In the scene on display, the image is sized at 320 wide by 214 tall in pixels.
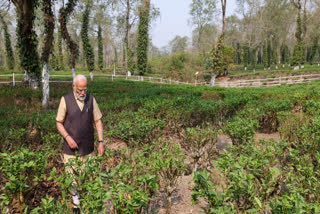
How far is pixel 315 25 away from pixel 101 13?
1450 inches

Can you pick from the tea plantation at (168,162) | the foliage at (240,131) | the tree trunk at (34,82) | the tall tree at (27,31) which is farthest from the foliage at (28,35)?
the foliage at (240,131)

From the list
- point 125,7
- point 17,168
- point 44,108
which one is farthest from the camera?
point 125,7

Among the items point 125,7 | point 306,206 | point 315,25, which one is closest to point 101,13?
point 125,7

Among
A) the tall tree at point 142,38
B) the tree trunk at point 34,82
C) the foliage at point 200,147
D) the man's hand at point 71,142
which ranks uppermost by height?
the tall tree at point 142,38

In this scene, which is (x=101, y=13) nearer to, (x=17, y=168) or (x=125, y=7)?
(x=125, y=7)

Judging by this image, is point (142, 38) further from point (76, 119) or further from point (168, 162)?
point (168, 162)

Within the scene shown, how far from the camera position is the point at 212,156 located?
16.0ft

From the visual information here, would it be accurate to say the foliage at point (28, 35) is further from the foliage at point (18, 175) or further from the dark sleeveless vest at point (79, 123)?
the foliage at point (18, 175)

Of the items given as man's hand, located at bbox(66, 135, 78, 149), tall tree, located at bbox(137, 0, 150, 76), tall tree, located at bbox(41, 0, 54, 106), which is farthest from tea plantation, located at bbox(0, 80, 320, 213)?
tall tree, located at bbox(137, 0, 150, 76)

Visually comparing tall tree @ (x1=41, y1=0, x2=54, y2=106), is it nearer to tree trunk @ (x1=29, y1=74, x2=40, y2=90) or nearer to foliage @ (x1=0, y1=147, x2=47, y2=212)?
tree trunk @ (x1=29, y1=74, x2=40, y2=90)

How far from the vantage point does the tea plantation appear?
2246mm

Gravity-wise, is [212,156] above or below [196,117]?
below

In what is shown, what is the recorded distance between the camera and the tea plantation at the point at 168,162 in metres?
2.25

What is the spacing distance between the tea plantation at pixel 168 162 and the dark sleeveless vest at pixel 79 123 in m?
0.34
